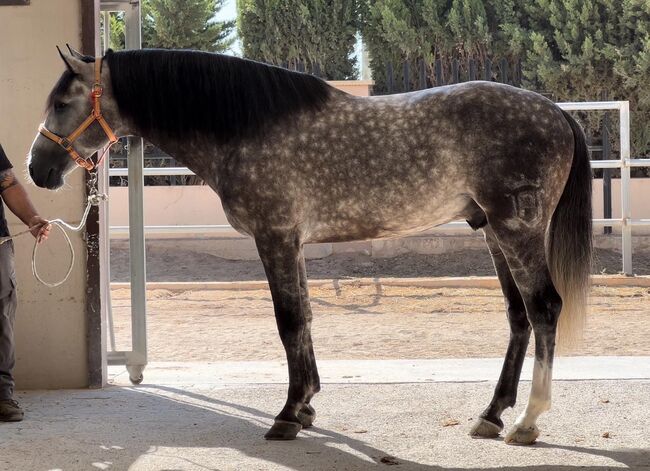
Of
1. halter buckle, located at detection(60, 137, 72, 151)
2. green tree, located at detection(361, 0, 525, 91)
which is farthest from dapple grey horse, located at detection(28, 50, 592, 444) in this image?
green tree, located at detection(361, 0, 525, 91)

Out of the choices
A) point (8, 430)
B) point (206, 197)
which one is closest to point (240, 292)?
point (206, 197)

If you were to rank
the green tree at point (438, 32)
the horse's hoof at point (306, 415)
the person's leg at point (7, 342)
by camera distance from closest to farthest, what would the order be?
the horse's hoof at point (306, 415) < the person's leg at point (7, 342) < the green tree at point (438, 32)

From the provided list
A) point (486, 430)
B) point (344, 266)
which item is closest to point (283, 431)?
point (486, 430)

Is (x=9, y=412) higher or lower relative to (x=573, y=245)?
lower

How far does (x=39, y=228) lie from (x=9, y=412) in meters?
0.86

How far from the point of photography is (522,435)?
12.9 ft

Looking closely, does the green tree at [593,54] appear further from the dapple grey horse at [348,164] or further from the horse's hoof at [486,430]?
the horse's hoof at [486,430]

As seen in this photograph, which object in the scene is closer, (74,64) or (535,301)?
(535,301)

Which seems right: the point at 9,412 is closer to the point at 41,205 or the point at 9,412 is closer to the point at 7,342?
the point at 7,342

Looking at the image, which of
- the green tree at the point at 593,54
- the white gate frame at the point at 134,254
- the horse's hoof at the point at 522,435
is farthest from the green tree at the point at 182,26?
the horse's hoof at the point at 522,435

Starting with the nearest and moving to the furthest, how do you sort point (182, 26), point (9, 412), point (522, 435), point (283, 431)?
point (522, 435)
point (283, 431)
point (9, 412)
point (182, 26)

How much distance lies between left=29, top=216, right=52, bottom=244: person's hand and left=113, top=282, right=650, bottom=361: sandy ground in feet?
7.35

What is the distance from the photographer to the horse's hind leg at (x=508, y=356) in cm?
411

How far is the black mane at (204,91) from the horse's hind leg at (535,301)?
103cm
